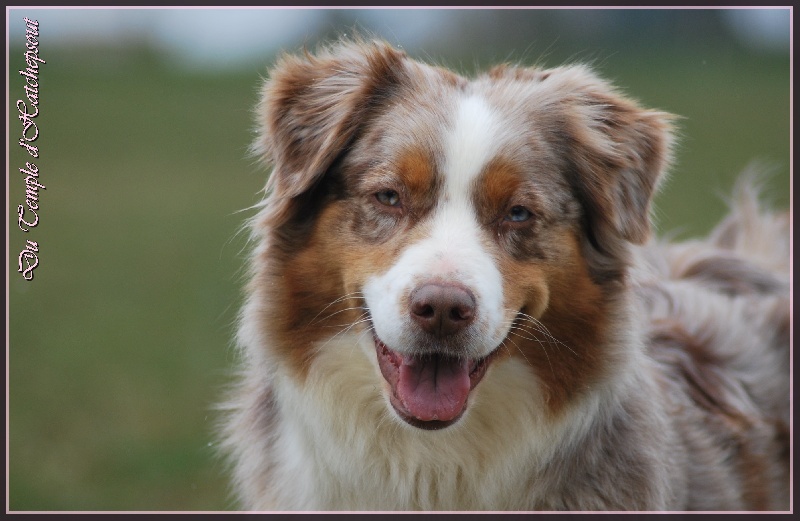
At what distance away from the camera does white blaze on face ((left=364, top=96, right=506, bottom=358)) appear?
3387 mm

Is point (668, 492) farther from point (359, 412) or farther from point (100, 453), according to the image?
point (100, 453)

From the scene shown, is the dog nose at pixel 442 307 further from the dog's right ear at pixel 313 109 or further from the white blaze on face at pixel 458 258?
the dog's right ear at pixel 313 109

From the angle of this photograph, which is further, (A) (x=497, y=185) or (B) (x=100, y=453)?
(B) (x=100, y=453)

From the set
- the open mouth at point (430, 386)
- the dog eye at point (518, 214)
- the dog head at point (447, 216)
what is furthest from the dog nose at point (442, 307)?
the dog eye at point (518, 214)

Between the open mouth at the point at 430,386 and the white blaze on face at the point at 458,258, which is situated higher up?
the white blaze on face at the point at 458,258

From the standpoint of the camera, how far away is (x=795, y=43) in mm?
4617

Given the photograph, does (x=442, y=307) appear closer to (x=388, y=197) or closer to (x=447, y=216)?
(x=447, y=216)

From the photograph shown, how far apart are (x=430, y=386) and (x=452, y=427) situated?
176 mm

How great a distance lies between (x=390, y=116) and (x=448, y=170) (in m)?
0.42

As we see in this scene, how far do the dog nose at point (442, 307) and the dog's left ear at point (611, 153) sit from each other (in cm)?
91

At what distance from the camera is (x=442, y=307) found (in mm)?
3309

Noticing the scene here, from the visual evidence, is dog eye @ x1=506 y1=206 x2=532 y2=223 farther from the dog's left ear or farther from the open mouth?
the open mouth

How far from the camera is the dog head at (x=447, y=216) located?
3510 mm

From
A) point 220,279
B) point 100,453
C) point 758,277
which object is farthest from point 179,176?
point 758,277
